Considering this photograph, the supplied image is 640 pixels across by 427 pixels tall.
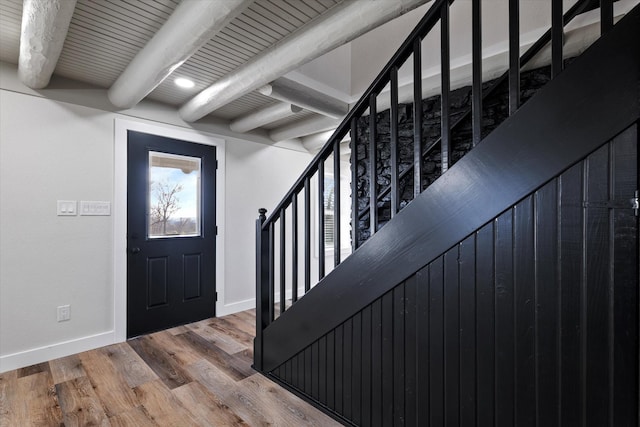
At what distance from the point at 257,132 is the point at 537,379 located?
3.78 metres

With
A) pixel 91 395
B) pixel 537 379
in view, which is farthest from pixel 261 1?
pixel 91 395

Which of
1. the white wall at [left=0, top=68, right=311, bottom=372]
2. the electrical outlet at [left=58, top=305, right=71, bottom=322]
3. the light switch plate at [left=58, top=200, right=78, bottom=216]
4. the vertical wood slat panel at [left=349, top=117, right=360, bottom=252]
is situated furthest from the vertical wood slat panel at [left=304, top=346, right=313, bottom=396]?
the light switch plate at [left=58, top=200, right=78, bottom=216]

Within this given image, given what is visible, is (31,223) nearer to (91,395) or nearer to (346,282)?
(91,395)

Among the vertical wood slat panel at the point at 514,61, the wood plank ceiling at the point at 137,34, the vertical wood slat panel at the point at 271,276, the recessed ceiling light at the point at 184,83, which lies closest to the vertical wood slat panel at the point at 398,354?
the vertical wood slat panel at the point at 514,61

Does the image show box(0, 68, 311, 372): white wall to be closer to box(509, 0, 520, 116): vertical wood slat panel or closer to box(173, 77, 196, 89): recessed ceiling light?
box(173, 77, 196, 89): recessed ceiling light

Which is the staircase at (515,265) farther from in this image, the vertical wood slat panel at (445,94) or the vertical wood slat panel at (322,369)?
the vertical wood slat panel at (322,369)

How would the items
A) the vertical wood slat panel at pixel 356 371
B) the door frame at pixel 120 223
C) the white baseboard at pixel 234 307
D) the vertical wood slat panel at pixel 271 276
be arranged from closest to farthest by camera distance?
the vertical wood slat panel at pixel 356 371, the vertical wood slat panel at pixel 271 276, the door frame at pixel 120 223, the white baseboard at pixel 234 307

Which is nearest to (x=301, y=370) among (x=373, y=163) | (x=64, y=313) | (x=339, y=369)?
(x=339, y=369)

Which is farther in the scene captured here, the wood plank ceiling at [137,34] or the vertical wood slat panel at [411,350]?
the wood plank ceiling at [137,34]

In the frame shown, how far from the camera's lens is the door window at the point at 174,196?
3207 millimetres

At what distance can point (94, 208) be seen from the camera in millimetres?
2852

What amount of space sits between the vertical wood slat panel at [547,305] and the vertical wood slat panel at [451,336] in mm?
287

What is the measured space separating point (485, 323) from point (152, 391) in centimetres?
217

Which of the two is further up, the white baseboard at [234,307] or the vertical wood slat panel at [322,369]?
the vertical wood slat panel at [322,369]
